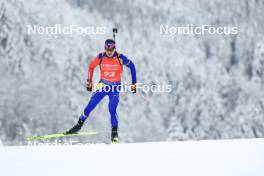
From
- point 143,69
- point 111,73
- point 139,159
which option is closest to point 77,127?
point 111,73

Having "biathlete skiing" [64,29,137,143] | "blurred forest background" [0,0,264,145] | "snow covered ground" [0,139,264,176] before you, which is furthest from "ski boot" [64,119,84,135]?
"blurred forest background" [0,0,264,145]

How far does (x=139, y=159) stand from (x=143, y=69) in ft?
24.2

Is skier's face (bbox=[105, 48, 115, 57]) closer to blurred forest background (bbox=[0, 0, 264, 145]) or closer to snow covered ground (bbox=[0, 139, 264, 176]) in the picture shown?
snow covered ground (bbox=[0, 139, 264, 176])

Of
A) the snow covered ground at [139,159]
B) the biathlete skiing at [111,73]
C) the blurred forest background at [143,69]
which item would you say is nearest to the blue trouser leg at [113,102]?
the biathlete skiing at [111,73]

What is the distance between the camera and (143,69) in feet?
41.0

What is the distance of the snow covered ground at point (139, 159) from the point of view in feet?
15.4

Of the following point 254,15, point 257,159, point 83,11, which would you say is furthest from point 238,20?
point 257,159

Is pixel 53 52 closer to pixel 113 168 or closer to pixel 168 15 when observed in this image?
pixel 168 15

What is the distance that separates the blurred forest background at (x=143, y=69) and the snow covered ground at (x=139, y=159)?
4.76m

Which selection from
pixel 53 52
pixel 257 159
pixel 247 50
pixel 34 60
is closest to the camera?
pixel 257 159

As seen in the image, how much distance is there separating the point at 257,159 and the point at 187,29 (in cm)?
1006

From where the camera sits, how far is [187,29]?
15.0 meters
